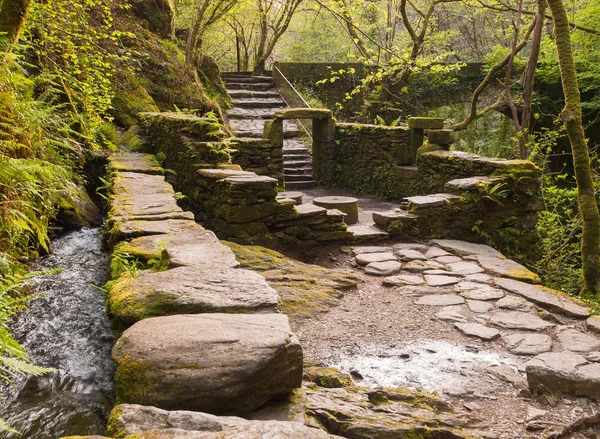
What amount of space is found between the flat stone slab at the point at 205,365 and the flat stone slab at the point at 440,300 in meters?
3.59

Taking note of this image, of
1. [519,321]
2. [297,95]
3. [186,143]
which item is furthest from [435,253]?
[297,95]

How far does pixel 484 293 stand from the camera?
571 centimetres

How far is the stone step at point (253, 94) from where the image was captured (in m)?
17.9

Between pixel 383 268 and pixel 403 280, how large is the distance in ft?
1.45

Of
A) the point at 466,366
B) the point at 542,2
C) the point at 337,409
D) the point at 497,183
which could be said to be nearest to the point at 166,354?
the point at 337,409

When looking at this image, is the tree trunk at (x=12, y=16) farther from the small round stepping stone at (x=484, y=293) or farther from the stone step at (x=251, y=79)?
the stone step at (x=251, y=79)

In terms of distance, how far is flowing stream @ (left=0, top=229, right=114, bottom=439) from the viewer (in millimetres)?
2238

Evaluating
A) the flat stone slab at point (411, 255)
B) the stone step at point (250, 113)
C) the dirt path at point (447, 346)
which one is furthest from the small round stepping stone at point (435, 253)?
the stone step at point (250, 113)

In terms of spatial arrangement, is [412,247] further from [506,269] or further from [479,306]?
[479,306]

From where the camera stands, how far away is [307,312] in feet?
16.0

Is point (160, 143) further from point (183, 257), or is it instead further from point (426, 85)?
point (426, 85)

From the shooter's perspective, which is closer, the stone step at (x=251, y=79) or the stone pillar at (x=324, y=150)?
the stone pillar at (x=324, y=150)

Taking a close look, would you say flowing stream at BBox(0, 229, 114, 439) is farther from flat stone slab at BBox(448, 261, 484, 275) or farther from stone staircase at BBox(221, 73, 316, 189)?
stone staircase at BBox(221, 73, 316, 189)

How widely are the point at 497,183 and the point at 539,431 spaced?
5.80 meters
